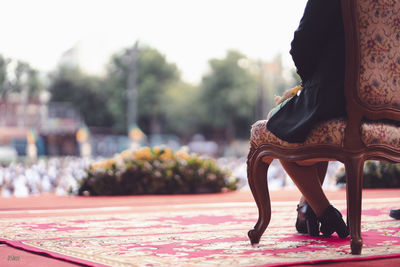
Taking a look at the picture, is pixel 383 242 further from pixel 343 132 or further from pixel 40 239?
pixel 40 239

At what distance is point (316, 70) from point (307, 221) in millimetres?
1074

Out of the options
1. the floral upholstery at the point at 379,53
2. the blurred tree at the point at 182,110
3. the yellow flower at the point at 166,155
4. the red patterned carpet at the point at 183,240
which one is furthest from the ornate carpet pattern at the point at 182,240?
the blurred tree at the point at 182,110

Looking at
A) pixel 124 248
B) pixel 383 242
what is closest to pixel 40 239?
pixel 124 248

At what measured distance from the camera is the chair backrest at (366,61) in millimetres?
3227

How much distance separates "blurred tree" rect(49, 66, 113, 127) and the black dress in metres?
56.3

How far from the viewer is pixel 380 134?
3.27m

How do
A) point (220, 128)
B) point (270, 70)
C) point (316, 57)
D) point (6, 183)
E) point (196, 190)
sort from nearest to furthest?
1. point (316, 57)
2. point (196, 190)
3. point (6, 183)
4. point (270, 70)
5. point (220, 128)

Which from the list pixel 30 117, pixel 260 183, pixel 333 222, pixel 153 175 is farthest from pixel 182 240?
pixel 30 117

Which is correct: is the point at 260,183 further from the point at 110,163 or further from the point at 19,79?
the point at 19,79

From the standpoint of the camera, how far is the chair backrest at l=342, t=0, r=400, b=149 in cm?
323

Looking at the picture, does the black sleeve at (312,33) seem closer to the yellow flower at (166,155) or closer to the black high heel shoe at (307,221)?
the black high heel shoe at (307,221)

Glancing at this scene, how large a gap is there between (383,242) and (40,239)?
2150mm

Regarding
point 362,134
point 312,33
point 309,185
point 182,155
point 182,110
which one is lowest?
point 309,185

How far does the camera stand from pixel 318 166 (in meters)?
4.07
